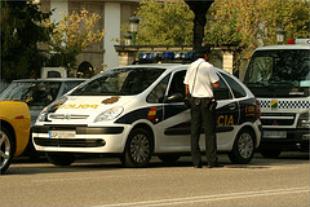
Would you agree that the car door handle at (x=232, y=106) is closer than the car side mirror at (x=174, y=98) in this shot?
No

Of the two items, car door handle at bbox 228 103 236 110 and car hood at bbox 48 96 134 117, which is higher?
car hood at bbox 48 96 134 117

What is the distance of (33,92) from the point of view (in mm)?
17344

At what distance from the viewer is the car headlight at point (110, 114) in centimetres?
1423

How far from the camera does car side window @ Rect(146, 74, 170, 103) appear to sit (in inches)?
588

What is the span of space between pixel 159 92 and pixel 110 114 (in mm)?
1225

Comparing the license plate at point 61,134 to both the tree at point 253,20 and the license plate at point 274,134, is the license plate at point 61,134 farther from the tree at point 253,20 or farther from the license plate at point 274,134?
the tree at point 253,20

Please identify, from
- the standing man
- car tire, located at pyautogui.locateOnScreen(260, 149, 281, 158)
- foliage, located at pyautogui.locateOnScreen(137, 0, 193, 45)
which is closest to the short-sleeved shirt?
the standing man

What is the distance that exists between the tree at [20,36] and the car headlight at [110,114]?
1080 centimetres

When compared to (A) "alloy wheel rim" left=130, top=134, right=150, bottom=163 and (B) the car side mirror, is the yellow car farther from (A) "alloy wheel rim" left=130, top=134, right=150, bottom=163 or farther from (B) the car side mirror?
(B) the car side mirror

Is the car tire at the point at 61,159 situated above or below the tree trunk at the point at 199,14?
below

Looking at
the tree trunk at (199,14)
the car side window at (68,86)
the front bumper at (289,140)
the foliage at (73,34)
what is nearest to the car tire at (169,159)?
the car side window at (68,86)

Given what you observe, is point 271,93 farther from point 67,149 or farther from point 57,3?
point 57,3

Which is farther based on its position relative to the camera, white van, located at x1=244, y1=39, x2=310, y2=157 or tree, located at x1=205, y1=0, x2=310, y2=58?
tree, located at x1=205, y1=0, x2=310, y2=58

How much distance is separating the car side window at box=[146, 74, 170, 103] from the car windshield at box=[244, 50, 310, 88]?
429cm
